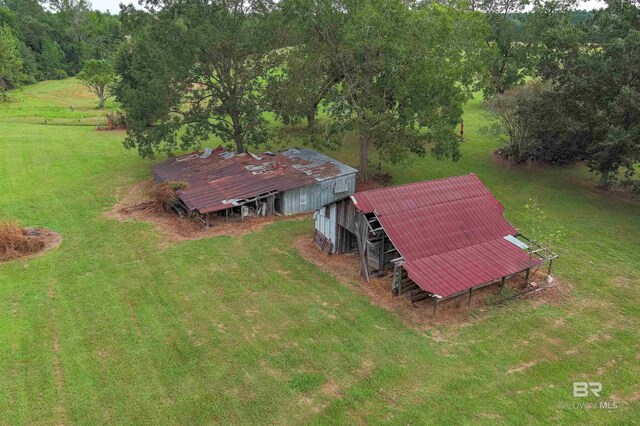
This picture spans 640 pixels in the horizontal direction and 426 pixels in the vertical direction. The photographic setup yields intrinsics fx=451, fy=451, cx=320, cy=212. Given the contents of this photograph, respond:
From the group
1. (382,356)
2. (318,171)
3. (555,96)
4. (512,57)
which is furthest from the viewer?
(512,57)

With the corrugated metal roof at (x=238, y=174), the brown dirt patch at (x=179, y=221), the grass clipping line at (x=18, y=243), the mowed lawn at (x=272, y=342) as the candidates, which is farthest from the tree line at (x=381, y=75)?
the grass clipping line at (x=18, y=243)

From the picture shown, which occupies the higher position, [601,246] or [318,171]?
[318,171]

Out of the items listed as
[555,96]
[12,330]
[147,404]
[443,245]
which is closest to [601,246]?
[443,245]

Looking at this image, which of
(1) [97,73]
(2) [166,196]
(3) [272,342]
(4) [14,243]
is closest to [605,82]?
(3) [272,342]

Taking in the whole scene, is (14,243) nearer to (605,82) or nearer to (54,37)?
(605,82)

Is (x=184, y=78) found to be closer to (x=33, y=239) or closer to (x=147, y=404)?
(x=33, y=239)

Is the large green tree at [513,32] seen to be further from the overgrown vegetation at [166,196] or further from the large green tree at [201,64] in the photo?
the overgrown vegetation at [166,196]
